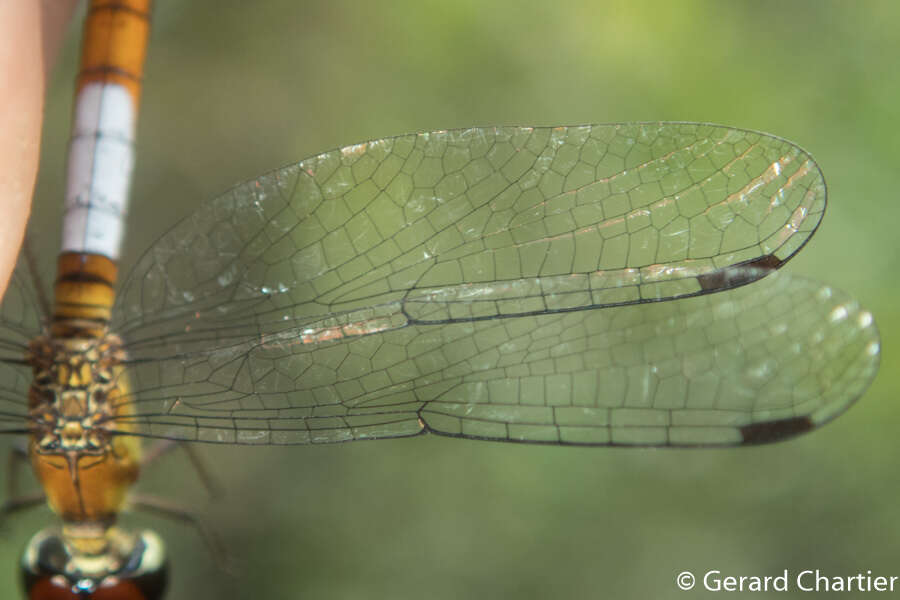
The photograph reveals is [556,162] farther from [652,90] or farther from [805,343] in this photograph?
[652,90]

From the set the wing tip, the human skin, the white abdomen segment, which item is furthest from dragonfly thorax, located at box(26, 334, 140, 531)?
the wing tip

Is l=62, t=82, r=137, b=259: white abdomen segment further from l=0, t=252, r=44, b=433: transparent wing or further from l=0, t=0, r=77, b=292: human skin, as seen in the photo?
l=0, t=0, r=77, b=292: human skin

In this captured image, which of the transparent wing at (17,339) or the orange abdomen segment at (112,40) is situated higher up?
the orange abdomen segment at (112,40)

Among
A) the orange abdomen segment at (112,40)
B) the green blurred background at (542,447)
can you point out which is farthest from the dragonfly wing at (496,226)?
the green blurred background at (542,447)

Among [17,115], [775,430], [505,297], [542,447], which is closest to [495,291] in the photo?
[505,297]

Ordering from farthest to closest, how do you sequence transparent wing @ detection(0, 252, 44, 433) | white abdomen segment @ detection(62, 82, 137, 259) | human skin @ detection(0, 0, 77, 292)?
1. white abdomen segment @ detection(62, 82, 137, 259)
2. transparent wing @ detection(0, 252, 44, 433)
3. human skin @ detection(0, 0, 77, 292)

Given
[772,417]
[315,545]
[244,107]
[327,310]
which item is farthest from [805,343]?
[244,107]

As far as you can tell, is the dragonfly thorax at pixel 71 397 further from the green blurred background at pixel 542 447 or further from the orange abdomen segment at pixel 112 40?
the green blurred background at pixel 542 447

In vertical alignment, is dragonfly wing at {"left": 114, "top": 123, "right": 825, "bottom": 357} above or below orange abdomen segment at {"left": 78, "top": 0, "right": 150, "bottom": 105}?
below
